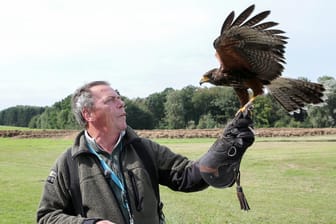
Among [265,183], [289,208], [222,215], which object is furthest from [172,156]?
[265,183]

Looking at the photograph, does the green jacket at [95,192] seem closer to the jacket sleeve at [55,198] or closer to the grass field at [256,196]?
the jacket sleeve at [55,198]

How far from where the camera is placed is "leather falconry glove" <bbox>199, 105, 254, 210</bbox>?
10.6 ft

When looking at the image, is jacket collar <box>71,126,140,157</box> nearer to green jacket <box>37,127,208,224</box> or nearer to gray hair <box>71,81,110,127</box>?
green jacket <box>37,127,208,224</box>

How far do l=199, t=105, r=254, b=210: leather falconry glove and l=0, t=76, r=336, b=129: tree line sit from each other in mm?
1477

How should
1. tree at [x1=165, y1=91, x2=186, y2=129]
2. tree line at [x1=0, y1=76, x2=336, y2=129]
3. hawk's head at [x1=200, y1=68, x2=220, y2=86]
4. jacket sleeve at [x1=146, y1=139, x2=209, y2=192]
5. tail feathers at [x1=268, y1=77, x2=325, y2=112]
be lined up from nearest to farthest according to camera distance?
jacket sleeve at [x1=146, y1=139, x2=209, y2=192] → tail feathers at [x1=268, y1=77, x2=325, y2=112] → hawk's head at [x1=200, y1=68, x2=220, y2=86] → tree line at [x1=0, y1=76, x2=336, y2=129] → tree at [x1=165, y1=91, x2=186, y2=129]

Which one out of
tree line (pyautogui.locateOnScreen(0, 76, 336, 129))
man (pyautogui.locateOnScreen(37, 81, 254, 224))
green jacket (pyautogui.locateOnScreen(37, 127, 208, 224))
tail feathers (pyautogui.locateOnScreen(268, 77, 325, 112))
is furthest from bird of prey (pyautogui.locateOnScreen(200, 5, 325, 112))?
green jacket (pyautogui.locateOnScreen(37, 127, 208, 224))

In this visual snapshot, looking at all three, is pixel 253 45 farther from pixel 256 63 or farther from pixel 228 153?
pixel 228 153

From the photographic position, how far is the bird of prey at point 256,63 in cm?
408

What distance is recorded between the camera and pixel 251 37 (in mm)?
4160

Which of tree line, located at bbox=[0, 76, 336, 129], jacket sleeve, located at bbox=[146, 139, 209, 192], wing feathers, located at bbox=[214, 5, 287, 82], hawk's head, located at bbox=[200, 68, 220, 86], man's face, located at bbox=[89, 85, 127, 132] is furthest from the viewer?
tree line, located at bbox=[0, 76, 336, 129]

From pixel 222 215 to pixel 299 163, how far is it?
1033 cm

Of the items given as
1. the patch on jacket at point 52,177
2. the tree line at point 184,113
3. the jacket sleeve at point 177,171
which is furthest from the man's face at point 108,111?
the tree line at point 184,113

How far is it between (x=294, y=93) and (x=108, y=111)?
202 cm

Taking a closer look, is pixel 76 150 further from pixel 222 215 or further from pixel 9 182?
pixel 9 182
